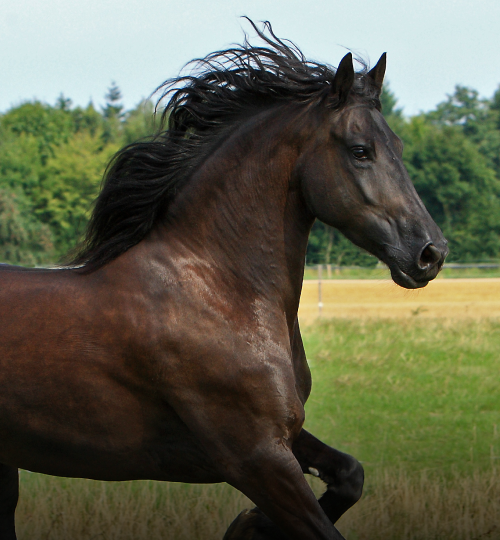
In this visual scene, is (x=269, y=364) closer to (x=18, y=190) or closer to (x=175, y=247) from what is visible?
(x=175, y=247)

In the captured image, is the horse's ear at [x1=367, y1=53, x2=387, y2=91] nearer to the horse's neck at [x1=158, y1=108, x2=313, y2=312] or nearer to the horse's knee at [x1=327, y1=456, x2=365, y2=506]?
the horse's neck at [x1=158, y1=108, x2=313, y2=312]

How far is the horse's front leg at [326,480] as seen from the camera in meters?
3.09

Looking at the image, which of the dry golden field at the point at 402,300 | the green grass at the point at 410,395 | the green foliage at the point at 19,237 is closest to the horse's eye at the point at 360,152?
the green grass at the point at 410,395

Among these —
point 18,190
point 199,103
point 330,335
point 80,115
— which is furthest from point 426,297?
point 80,115

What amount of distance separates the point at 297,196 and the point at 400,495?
7.22 feet

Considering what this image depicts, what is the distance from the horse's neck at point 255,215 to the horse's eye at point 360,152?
25 cm

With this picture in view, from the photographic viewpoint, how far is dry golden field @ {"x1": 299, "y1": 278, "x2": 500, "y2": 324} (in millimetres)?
15141

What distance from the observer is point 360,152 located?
2.75 m

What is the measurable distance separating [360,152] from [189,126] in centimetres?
82

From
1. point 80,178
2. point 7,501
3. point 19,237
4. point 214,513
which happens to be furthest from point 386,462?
point 80,178

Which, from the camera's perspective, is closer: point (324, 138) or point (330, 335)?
point (324, 138)

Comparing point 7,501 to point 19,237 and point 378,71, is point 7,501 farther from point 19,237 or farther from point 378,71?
point 19,237

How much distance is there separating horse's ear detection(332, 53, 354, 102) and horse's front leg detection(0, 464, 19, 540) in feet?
7.28

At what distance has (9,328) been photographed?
9.34 feet
